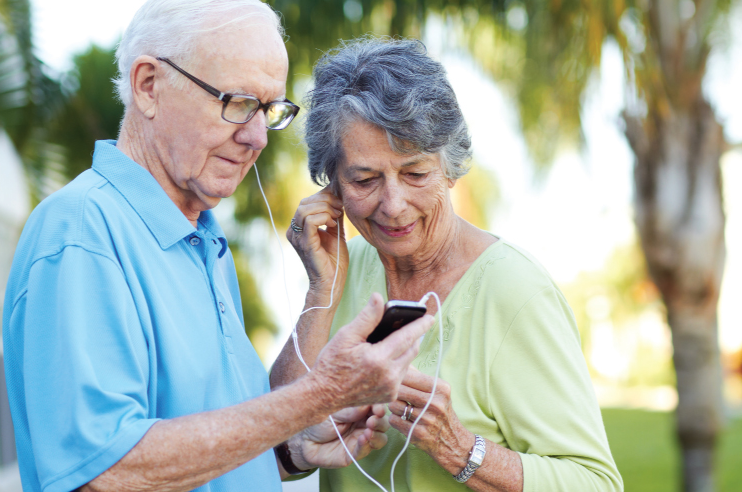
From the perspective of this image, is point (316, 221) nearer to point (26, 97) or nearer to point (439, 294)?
point (439, 294)

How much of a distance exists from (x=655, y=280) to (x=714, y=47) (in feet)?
7.19

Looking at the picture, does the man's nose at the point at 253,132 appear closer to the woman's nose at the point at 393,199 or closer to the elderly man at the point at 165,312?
the elderly man at the point at 165,312

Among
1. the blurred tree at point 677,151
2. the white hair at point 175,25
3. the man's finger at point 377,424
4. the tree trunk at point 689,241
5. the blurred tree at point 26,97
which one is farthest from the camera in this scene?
the blurred tree at point 26,97

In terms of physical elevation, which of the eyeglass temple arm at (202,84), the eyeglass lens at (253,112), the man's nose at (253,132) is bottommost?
the man's nose at (253,132)

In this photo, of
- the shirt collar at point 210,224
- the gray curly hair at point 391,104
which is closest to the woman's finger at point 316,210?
the gray curly hair at point 391,104

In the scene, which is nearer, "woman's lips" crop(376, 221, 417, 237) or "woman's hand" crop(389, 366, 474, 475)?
"woman's hand" crop(389, 366, 474, 475)

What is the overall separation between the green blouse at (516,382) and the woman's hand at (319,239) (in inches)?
19.7

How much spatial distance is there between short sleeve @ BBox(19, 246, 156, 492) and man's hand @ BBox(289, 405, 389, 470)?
81 cm

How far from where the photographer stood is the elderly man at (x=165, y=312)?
1446 millimetres

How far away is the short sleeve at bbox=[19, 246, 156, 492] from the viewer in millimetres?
1417

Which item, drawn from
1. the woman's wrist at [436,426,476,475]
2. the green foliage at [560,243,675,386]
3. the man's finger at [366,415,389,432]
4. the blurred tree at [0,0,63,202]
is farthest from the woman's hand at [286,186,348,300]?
the green foliage at [560,243,675,386]

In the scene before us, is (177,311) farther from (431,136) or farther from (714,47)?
(714,47)

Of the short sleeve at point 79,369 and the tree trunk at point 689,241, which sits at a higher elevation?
the short sleeve at point 79,369

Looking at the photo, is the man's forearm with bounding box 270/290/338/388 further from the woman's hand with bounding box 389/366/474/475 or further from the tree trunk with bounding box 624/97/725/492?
the tree trunk with bounding box 624/97/725/492
